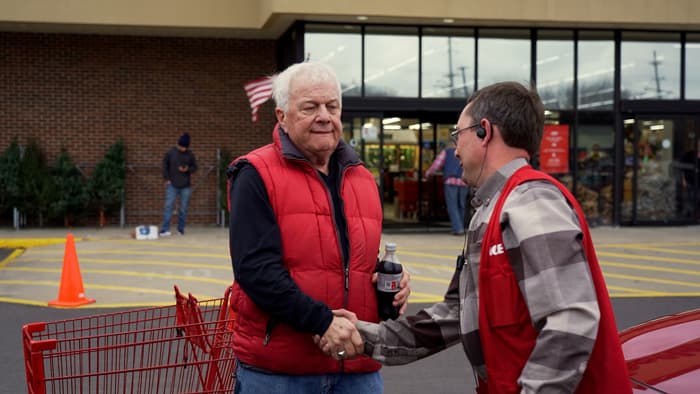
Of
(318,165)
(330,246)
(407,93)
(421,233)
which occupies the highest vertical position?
(407,93)

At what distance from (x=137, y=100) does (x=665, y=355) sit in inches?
657

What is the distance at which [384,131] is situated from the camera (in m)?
17.0

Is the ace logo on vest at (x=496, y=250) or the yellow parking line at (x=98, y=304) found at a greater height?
the ace logo on vest at (x=496, y=250)

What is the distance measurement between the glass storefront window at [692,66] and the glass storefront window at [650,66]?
0.20m

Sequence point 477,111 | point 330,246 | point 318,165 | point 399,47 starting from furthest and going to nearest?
point 399,47 < point 318,165 < point 330,246 < point 477,111

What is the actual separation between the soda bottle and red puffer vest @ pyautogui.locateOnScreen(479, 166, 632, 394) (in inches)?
33.0

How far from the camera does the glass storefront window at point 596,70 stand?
17578mm

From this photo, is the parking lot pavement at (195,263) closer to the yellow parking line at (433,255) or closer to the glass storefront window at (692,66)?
the yellow parking line at (433,255)

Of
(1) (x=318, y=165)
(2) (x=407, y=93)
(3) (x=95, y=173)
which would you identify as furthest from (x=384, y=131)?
(1) (x=318, y=165)

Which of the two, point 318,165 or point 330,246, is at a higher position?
point 318,165

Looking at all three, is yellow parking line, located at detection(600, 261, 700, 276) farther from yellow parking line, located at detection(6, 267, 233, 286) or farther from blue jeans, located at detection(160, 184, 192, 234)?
blue jeans, located at detection(160, 184, 192, 234)

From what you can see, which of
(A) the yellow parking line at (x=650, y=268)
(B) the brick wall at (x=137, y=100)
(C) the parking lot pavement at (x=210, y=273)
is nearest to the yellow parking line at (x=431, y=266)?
(C) the parking lot pavement at (x=210, y=273)

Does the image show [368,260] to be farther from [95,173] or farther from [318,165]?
[95,173]

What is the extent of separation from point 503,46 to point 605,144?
3.19m
